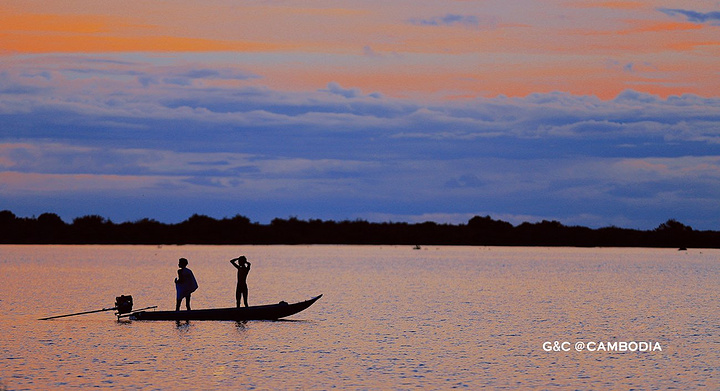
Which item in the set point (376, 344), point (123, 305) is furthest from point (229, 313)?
point (376, 344)

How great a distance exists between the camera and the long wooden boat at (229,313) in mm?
37125

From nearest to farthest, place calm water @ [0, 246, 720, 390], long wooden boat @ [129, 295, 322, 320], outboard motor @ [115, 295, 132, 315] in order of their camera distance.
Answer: calm water @ [0, 246, 720, 390], long wooden boat @ [129, 295, 322, 320], outboard motor @ [115, 295, 132, 315]

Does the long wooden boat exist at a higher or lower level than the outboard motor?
lower

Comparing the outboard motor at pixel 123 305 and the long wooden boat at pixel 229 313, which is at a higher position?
the outboard motor at pixel 123 305

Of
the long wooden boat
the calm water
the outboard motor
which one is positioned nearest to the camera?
the calm water

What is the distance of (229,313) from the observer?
3788 cm

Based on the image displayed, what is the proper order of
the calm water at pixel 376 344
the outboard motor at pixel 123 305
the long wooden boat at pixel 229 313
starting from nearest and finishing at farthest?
the calm water at pixel 376 344, the long wooden boat at pixel 229 313, the outboard motor at pixel 123 305

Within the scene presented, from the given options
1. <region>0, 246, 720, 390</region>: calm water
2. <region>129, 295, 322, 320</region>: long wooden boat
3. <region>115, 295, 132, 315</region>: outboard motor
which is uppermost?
<region>115, 295, 132, 315</region>: outboard motor

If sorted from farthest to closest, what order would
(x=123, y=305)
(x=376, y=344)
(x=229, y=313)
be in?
A: 1. (x=229, y=313)
2. (x=123, y=305)
3. (x=376, y=344)

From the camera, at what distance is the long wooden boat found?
122 feet

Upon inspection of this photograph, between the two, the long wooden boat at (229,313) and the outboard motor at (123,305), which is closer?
the long wooden boat at (229,313)

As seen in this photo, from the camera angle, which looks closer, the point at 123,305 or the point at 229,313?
the point at 123,305

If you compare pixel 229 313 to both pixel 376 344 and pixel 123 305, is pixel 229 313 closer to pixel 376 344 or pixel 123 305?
pixel 123 305

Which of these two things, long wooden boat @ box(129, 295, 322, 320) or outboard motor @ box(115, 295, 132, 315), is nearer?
long wooden boat @ box(129, 295, 322, 320)
